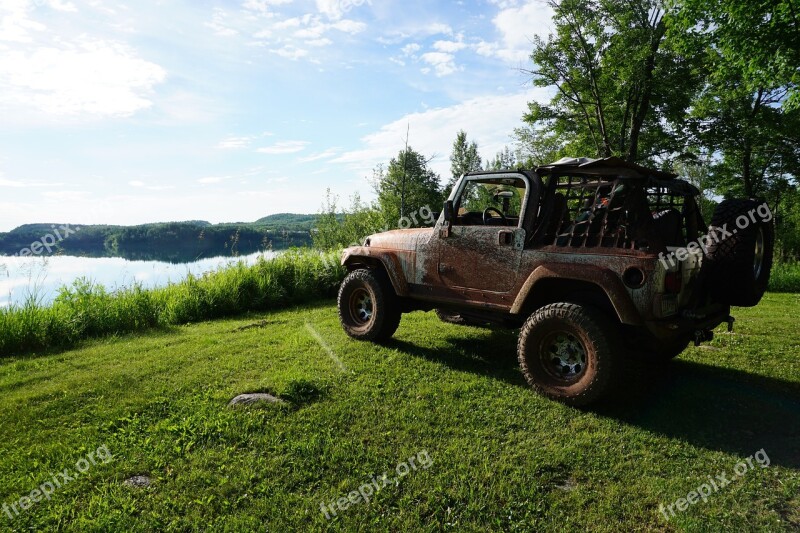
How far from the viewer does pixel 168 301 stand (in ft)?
28.6

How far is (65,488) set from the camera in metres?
2.97

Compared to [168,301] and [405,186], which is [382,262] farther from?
[405,186]

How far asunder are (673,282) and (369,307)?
146 inches

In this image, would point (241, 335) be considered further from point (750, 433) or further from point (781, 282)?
point (781, 282)

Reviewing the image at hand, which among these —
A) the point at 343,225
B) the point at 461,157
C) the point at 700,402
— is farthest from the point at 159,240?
the point at 700,402

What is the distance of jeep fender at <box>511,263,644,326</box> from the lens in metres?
3.85

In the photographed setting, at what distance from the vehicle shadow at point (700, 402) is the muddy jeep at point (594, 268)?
0.36 meters

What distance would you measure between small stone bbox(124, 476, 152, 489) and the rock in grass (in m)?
1.09

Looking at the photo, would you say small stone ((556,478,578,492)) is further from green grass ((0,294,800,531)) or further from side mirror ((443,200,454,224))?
side mirror ((443,200,454,224))

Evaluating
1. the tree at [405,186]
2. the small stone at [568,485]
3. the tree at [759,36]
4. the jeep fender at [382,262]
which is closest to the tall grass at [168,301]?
the jeep fender at [382,262]

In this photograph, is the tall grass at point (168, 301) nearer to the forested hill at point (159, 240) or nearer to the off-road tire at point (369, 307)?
the forested hill at point (159, 240)

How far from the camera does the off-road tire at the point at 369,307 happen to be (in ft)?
19.4

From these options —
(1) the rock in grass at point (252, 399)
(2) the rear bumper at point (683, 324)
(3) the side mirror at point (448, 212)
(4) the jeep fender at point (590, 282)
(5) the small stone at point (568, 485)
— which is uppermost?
(3) the side mirror at point (448, 212)

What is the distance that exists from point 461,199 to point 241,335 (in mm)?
3910
